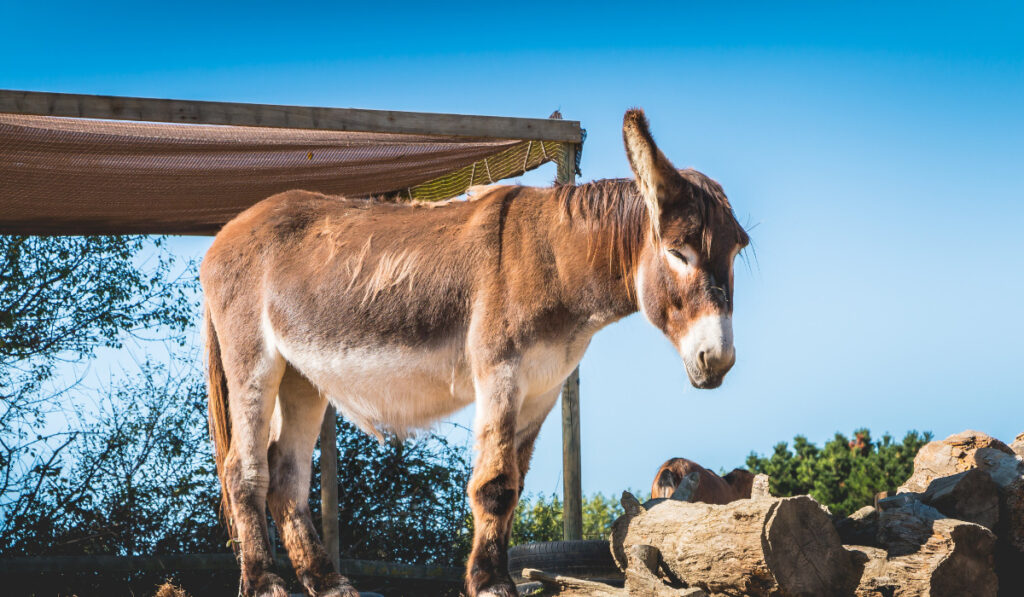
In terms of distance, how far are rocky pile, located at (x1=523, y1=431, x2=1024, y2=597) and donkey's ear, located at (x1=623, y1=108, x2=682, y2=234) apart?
140cm

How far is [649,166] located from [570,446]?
101 inches

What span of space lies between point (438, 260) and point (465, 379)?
59cm

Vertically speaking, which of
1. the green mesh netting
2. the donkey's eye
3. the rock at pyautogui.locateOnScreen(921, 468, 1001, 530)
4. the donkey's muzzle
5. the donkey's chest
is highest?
the green mesh netting

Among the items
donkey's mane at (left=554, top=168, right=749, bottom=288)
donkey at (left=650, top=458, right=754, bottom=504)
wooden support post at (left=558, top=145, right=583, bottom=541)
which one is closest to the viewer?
donkey's mane at (left=554, top=168, right=749, bottom=288)

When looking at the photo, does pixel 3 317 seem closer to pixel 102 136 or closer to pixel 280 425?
pixel 102 136

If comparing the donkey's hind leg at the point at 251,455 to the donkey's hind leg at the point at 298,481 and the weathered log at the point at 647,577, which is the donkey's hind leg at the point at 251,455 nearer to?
the donkey's hind leg at the point at 298,481

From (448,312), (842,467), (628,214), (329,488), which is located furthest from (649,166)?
(842,467)

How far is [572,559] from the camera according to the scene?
486cm

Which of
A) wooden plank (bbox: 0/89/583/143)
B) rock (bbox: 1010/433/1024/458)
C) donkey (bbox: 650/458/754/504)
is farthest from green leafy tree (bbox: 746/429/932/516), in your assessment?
wooden plank (bbox: 0/89/583/143)

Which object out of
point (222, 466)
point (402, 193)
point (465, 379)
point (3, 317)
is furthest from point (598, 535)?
point (3, 317)

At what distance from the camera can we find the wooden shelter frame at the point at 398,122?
5344 mm

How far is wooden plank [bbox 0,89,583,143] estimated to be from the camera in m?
5.16

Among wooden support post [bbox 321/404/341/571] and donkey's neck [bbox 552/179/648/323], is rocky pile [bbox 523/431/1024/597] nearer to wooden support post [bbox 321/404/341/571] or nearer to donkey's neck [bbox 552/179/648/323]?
donkey's neck [bbox 552/179/648/323]

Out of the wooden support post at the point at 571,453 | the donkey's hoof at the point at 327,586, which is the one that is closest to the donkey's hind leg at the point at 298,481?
the donkey's hoof at the point at 327,586
